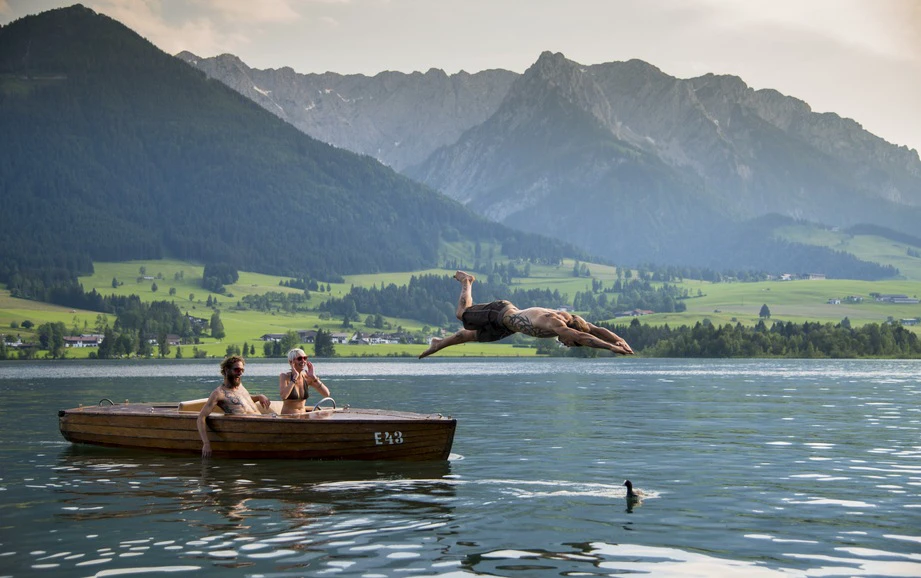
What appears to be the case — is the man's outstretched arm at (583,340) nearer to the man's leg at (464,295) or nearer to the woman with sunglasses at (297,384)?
the man's leg at (464,295)

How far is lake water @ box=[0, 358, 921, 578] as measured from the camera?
22422mm

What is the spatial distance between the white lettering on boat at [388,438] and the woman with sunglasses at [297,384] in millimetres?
2197

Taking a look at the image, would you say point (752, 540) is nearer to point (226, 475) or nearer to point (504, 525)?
point (504, 525)

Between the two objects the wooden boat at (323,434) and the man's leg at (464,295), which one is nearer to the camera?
the man's leg at (464,295)

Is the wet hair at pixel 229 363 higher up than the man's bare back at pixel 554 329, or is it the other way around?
the man's bare back at pixel 554 329

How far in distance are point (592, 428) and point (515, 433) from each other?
16.3ft

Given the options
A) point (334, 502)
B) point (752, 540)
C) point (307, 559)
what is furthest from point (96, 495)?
point (752, 540)

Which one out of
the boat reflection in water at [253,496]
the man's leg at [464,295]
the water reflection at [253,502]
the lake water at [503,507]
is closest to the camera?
the lake water at [503,507]

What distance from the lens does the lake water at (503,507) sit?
22422 mm

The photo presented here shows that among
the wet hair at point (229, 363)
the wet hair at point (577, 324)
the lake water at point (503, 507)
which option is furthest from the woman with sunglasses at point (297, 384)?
the wet hair at point (577, 324)

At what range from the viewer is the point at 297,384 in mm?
37688

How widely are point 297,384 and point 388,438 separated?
11.8 feet

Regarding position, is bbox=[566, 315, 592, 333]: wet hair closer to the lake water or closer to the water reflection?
the lake water

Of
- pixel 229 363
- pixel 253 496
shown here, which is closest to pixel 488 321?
pixel 253 496
